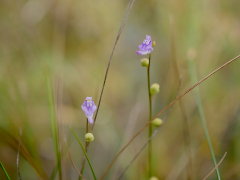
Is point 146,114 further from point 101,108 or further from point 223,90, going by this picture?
point 223,90

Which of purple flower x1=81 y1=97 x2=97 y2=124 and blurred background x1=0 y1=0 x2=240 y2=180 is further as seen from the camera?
blurred background x1=0 y1=0 x2=240 y2=180

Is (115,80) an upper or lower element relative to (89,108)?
upper

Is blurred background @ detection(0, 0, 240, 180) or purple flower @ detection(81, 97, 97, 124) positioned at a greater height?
blurred background @ detection(0, 0, 240, 180)

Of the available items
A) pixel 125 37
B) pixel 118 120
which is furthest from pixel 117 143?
pixel 125 37

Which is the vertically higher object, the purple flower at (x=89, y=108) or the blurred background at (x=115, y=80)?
the blurred background at (x=115, y=80)

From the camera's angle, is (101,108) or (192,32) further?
(192,32)

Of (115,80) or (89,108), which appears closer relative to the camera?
(89,108)

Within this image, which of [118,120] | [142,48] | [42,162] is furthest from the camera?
[118,120]

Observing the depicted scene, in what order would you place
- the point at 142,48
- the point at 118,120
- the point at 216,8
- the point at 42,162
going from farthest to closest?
the point at 216,8 < the point at 118,120 < the point at 42,162 < the point at 142,48
